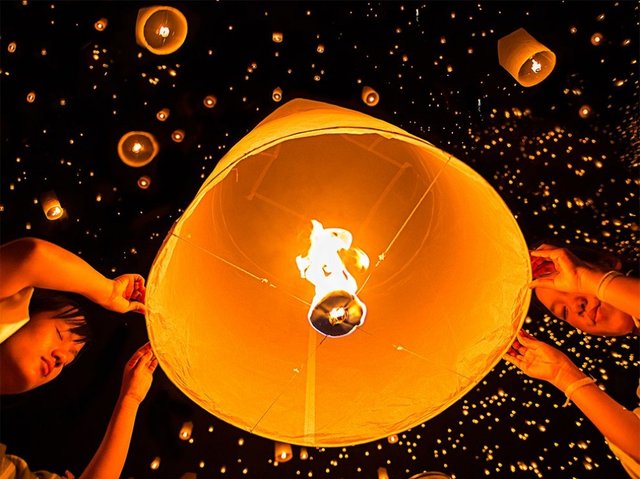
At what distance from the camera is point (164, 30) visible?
1.32 meters

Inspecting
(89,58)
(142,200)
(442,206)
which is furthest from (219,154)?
(442,206)

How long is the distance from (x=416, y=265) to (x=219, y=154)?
59 centimetres

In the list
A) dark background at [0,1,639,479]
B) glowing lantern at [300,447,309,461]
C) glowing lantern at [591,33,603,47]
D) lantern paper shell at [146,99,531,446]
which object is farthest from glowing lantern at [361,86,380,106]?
glowing lantern at [300,447,309,461]

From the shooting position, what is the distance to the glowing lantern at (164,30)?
1318 millimetres

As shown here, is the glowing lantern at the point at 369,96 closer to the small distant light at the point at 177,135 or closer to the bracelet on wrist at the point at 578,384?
the small distant light at the point at 177,135

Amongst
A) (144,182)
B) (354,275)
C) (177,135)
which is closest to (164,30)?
(177,135)

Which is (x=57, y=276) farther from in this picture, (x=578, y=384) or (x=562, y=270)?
(x=578, y=384)

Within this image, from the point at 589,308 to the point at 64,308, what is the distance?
126 centimetres

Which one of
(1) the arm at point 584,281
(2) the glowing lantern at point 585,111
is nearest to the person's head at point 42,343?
(1) the arm at point 584,281

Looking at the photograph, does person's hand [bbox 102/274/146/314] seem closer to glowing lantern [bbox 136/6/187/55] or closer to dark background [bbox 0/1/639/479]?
dark background [bbox 0/1/639/479]

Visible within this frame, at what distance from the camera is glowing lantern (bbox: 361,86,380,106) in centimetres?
141

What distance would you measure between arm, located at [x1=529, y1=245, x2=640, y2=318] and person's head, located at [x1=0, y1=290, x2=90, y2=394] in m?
1.03

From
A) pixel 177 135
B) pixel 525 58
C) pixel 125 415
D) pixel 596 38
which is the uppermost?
pixel 596 38

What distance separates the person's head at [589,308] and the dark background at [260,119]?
0.10 m
